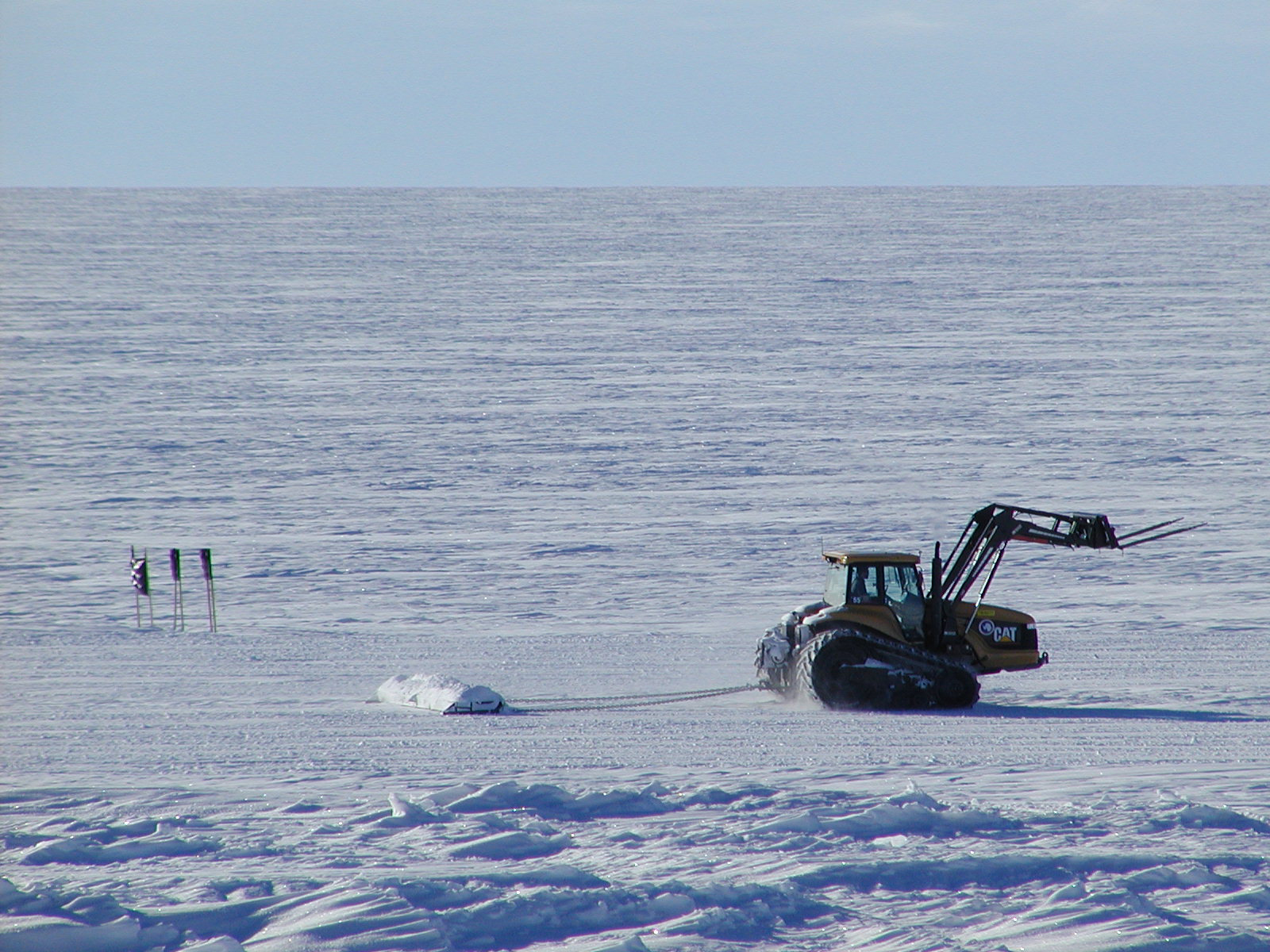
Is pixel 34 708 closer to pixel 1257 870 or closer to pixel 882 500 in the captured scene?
pixel 1257 870

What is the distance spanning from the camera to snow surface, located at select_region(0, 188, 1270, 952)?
5621mm

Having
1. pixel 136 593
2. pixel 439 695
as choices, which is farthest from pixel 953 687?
pixel 136 593

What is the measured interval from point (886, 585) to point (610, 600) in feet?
14.3

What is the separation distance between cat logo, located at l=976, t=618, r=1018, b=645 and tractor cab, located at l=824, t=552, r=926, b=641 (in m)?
0.47

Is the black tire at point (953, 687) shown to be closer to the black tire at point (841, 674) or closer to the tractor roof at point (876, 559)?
the black tire at point (841, 674)

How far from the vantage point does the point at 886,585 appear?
10.1 metres

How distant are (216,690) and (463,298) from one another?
27501 millimetres

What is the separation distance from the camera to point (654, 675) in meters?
10.8

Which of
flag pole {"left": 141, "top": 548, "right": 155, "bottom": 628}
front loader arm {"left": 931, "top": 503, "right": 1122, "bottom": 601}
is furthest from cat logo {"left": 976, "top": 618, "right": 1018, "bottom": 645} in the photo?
flag pole {"left": 141, "top": 548, "right": 155, "bottom": 628}

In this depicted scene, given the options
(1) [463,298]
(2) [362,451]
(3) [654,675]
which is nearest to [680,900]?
(3) [654,675]

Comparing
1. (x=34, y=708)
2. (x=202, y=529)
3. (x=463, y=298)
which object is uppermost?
(x=463, y=298)

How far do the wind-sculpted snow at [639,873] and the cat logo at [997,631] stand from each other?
3.42 m

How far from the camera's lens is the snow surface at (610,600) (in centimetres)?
562

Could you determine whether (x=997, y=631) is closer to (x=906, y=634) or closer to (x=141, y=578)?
(x=906, y=634)
